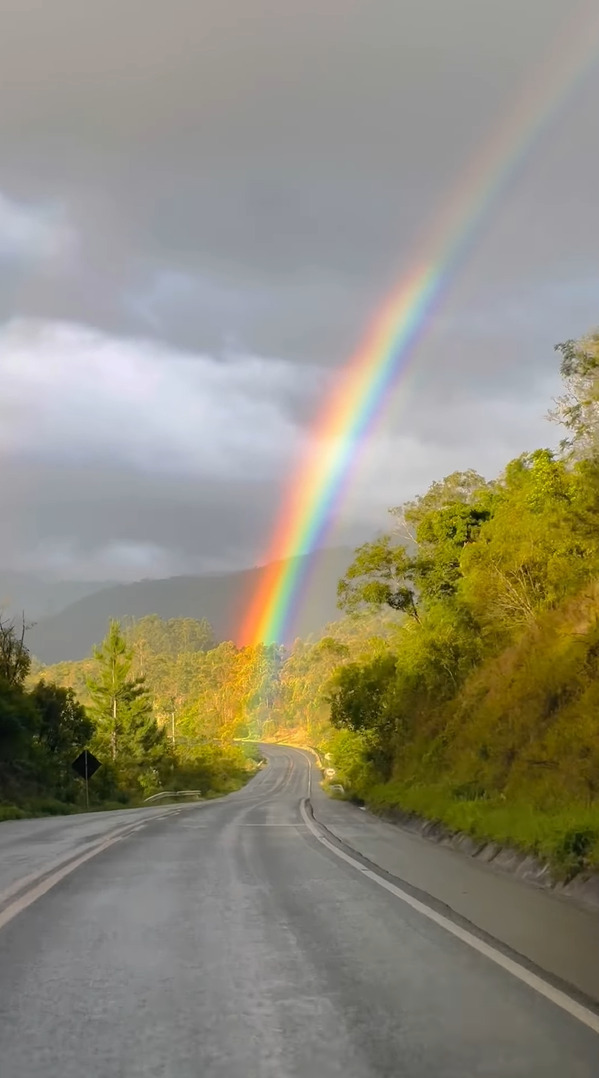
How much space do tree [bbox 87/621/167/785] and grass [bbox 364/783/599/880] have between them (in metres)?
79.2

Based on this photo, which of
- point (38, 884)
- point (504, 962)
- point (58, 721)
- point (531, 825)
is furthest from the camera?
point (58, 721)

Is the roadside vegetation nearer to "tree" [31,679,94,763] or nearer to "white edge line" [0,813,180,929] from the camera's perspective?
"tree" [31,679,94,763]

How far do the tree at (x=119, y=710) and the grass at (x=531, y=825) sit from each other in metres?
79.2

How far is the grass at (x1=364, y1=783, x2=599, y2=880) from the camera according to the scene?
11.0 m

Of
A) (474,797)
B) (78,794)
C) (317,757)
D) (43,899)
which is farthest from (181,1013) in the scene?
(317,757)

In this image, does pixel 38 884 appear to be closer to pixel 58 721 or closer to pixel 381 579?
pixel 381 579

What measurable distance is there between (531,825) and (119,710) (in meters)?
91.5

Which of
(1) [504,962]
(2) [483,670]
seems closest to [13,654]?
(2) [483,670]

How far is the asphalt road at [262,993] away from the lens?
5.05m

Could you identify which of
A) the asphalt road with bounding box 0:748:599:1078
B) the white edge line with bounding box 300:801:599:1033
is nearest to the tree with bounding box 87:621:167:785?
the white edge line with bounding box 300:801:599:1033

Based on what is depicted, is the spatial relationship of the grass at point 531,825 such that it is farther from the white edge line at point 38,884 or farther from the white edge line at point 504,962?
the white edge line at point 38,884

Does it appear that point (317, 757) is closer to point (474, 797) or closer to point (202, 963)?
point (474, 797)

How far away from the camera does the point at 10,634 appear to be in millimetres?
54500

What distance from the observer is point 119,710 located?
10125 cm
